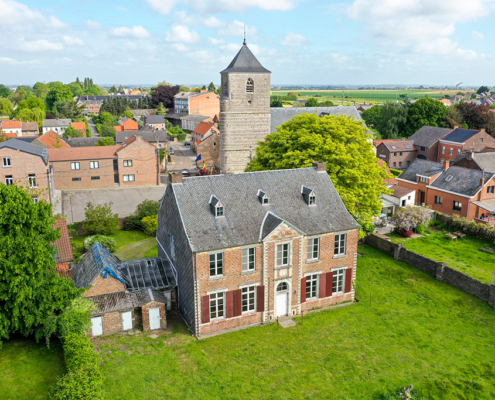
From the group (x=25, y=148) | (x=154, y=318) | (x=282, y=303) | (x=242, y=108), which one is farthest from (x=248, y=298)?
(x=25, y=148)

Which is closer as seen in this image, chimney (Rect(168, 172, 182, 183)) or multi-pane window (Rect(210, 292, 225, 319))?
multi-pane window (Rect(210, 292, 225, 319))

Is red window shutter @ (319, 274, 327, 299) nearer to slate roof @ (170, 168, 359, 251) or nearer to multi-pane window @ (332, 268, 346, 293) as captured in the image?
multi-pane window @ (332, 268, 346, 293)

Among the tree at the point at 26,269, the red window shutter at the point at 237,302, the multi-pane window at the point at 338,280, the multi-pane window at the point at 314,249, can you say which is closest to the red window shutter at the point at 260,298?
the red window shutter at the point at 237,302

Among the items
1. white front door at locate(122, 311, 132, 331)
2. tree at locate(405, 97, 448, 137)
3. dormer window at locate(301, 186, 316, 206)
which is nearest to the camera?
white front door at locate(122, 311, 132, 331)

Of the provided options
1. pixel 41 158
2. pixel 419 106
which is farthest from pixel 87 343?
pixel 419 106

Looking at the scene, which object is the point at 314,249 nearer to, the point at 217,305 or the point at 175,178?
the point at 217,305

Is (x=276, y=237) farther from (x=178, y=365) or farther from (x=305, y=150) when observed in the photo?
(x=305, y=150)

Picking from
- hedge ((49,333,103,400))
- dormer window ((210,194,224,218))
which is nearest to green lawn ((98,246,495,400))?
hedge ((49,333,103,400))

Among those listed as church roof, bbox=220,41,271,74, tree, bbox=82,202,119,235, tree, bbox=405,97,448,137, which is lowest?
tree, bbox=82,202,119,235
